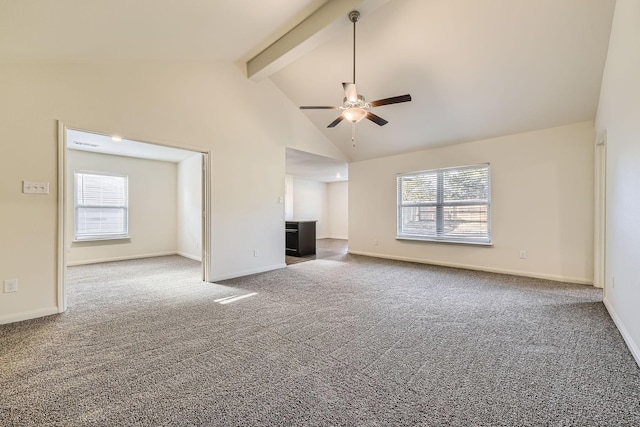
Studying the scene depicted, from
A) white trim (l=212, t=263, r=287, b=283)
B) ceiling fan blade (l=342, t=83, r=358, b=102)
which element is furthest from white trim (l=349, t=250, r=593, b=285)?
ceiling fan blade (l=342, t=83, r=358, b=102)

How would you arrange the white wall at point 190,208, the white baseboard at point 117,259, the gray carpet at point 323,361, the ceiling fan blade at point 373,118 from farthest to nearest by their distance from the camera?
the white wall at point 190,208 < the white baseboard at point 117,259 < the ceiling fan blade at point 373,118 < the gray carpet at point 323,361

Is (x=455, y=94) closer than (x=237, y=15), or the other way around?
(x=237, y=15)

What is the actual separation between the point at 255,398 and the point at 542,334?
2.45 metres

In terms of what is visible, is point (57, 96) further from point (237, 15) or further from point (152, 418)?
point (152, 418)

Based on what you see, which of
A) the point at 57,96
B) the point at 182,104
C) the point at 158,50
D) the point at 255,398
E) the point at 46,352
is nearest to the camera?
the point at 255,398

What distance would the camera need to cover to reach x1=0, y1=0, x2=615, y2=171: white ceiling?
2.49 metres

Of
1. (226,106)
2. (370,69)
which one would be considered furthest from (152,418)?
(370,69)

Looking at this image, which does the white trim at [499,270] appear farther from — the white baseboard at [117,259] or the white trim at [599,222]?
the white baseboard at [117,259]

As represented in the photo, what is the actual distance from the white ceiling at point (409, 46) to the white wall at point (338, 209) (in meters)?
5.76

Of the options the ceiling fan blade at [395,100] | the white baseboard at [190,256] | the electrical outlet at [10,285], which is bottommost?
the white baseboard at [190,256]

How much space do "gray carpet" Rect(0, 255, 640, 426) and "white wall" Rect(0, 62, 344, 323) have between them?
0.78m

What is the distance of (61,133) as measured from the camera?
2891 mm

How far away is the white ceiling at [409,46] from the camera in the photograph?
2492mm

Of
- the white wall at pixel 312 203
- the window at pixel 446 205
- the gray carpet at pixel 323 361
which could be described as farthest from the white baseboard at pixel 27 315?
the white wall at pixel 312 203
